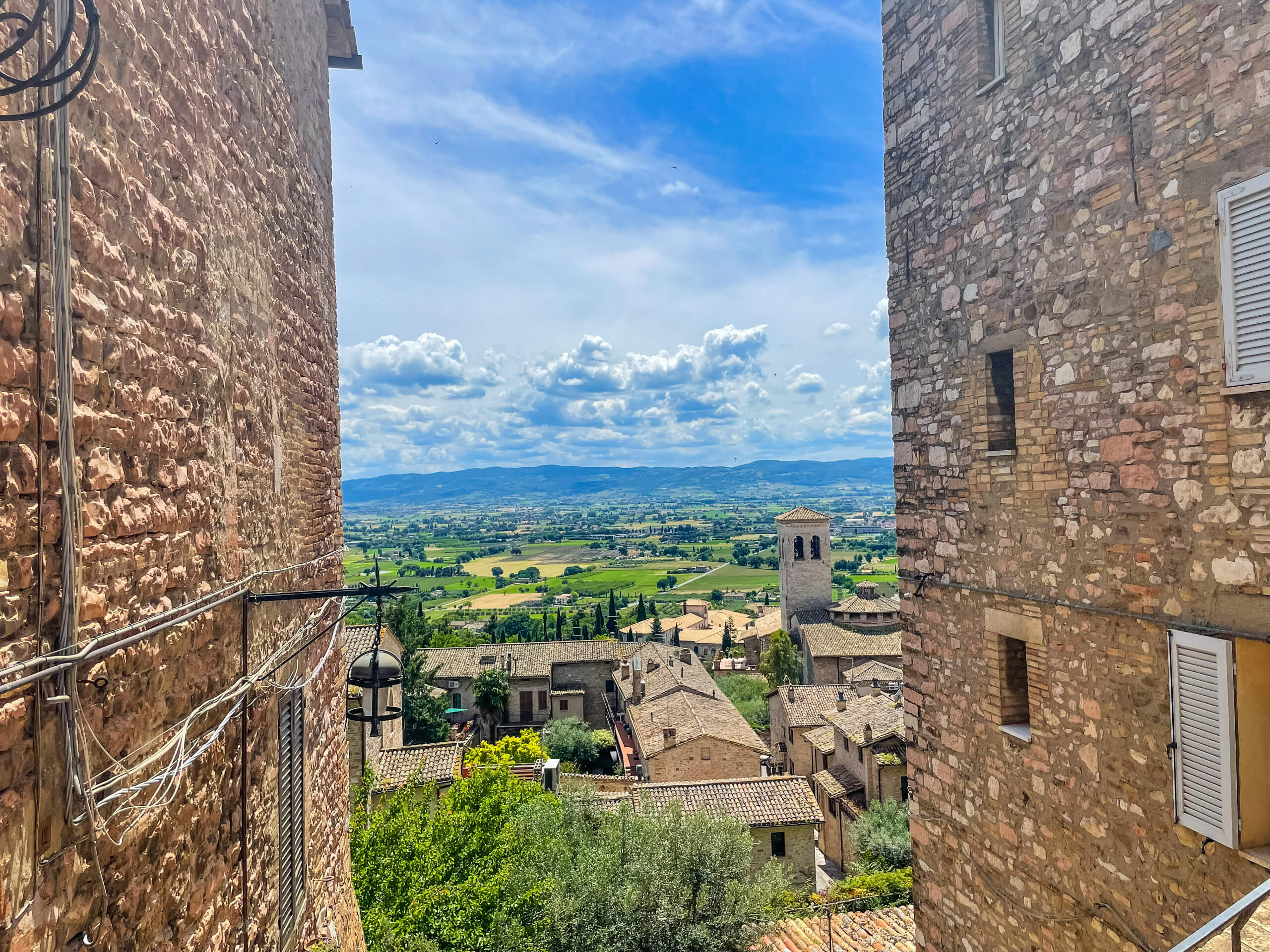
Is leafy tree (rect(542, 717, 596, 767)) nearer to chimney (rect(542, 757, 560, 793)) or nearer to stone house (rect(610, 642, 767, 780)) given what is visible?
stone house (rect(610, 642, 767, 780))

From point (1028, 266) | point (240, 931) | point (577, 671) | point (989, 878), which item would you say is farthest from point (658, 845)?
point (577, 671)

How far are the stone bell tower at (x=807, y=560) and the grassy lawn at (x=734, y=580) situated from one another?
62.4 m

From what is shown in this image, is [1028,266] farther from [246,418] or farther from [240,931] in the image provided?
[240,931]

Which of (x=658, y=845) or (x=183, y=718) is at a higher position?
(x=183, y=718)

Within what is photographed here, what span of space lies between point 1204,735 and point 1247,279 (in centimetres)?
258

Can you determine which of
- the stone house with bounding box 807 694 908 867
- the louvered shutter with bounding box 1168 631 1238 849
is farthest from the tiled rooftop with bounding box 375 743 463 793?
the louvered shutter with bounding box 1168 631 1238 849

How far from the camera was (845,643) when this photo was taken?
47.8 meters

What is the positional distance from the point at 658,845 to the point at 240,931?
1342 cm

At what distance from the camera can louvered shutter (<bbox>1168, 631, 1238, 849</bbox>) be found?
168 inches

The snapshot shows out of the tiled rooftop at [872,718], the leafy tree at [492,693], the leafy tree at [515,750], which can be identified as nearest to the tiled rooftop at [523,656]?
the leafy tree at [492,693]

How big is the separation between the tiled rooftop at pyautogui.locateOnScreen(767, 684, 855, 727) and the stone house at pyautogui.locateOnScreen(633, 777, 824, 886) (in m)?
9.04

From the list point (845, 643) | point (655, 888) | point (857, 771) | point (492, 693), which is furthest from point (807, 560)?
point (655, 888)

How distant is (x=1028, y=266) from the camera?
5.63 metres

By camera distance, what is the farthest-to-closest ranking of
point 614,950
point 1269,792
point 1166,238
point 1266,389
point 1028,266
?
point 614,950
point 1028,266
point 1166,238
point 1269,792
point 1266,389
